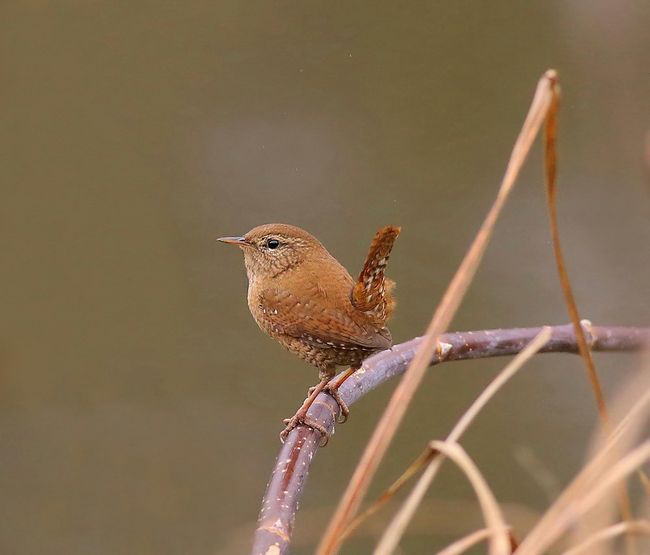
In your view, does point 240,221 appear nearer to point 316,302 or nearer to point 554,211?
point 316,302

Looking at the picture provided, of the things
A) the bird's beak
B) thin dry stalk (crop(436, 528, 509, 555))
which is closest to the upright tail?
the bird's beak

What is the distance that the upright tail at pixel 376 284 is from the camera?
185 centimetres

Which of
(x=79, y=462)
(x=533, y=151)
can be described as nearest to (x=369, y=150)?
(x=533, y=151)

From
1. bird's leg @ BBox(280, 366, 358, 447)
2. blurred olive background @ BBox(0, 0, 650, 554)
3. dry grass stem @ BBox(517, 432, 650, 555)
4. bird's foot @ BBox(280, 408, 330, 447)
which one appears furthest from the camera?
blurred olive background @ BBox(0, 0, 650, 554)

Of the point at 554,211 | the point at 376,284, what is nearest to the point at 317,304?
the point at 376,284

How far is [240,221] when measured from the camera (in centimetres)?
442

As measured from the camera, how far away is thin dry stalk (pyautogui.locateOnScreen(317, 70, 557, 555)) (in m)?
0.90

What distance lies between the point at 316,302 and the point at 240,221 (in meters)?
2.34

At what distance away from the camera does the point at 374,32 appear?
430 cm

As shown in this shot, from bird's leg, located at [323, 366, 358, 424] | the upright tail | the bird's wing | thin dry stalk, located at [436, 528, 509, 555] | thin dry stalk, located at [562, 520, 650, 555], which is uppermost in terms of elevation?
the upright tail

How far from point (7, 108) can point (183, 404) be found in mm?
1646

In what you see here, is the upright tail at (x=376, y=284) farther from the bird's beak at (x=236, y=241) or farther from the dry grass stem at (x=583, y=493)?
the dry grass stem at (x=583, y=493)

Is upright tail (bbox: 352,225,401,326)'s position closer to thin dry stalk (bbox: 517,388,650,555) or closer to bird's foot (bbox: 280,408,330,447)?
bird's foot (bbox: 280,408,330,447)

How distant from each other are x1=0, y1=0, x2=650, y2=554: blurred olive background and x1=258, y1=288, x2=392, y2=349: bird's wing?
2019mm
